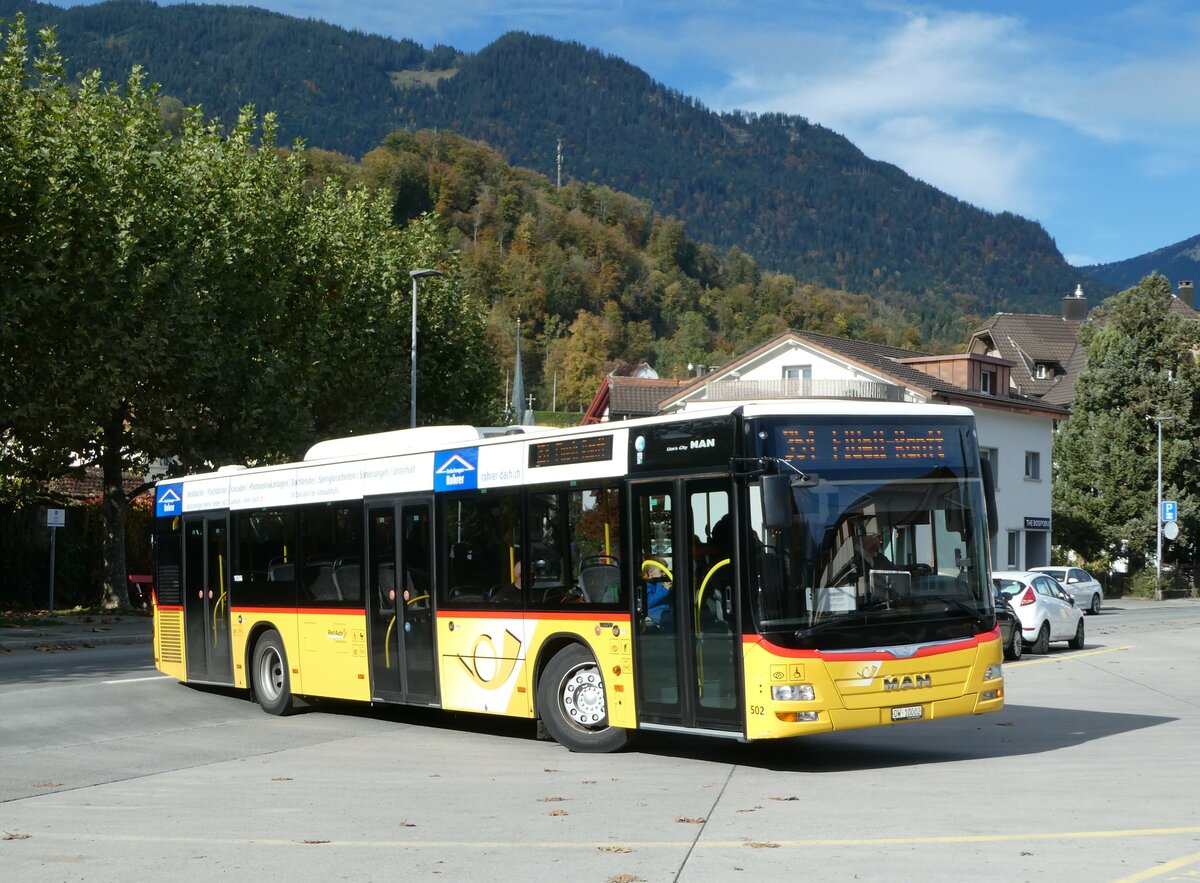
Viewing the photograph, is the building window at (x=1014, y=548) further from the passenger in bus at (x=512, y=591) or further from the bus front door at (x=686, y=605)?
the bus front door at (x=686, y=605)

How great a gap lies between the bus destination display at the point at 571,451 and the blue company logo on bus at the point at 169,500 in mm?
7485

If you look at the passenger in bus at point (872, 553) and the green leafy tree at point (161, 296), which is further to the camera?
the green leafy tree at point (161, 296)

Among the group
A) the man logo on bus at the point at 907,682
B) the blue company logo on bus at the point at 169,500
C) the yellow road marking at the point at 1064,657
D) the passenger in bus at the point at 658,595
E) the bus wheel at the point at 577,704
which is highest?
the blue company logo on bus at the point at 169,500

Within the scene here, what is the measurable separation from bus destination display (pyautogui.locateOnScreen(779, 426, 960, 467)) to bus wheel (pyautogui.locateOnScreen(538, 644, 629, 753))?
109 inches

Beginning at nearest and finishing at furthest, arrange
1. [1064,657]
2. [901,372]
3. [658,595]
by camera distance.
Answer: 1. [658,595]
2. [1064,657]
3. [901,372]

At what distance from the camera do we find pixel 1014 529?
62.8 meters

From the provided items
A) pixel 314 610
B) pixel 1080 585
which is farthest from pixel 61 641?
pixel 1080 585

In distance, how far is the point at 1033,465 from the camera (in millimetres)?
65375

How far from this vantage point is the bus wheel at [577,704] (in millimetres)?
12859

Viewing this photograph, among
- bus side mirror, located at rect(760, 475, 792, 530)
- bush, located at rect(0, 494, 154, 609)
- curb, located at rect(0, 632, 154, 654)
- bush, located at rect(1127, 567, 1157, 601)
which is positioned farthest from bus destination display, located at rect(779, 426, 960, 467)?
bush, located at rect(1127, 567, 1157, 601)

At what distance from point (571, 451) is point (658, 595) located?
1.74 m

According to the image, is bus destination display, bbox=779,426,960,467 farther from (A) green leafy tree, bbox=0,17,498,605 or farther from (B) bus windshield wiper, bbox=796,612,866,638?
(A) green leafy tree, bbox=0,17,498,605

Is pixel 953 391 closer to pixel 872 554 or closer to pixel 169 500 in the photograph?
pixel 169 500

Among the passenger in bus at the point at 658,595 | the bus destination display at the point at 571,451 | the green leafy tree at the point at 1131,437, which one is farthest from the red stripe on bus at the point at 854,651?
the green leafy tree at the point at 1131,437
